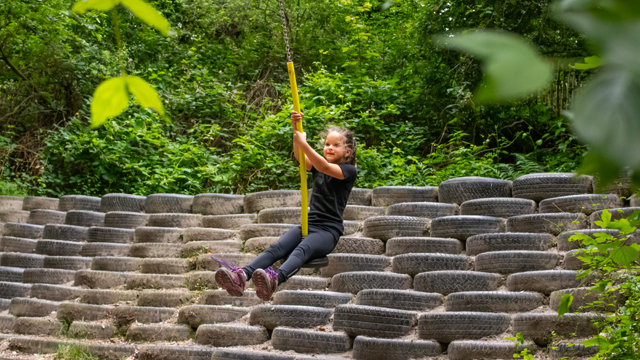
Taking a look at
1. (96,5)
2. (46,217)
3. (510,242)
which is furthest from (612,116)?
(46,217)

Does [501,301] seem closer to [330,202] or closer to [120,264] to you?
[330,202]

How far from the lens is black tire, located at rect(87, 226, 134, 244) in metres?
5.70

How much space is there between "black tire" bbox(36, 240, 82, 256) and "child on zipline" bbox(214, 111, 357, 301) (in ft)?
9.86

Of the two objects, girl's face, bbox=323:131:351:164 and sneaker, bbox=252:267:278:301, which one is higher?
girl's face, bbox=323:131:351:164

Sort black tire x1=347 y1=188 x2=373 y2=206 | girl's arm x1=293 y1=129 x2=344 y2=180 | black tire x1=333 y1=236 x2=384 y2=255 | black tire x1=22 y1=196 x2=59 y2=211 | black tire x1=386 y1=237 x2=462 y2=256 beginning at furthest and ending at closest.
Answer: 1. black tire x1=22 y1=196 x2=59 y2=211
2. black tire x1=347 y1=188 x2=373 y2=206
3. black tire x1=333 y1=236 x2=384 y2=255
4. black tire x1=386 y1=237 x2=462 y2=256
5. girl's arm x1=293 y1=129 x2=344 y2=180

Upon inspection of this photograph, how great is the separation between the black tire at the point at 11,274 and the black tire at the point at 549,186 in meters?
4.83

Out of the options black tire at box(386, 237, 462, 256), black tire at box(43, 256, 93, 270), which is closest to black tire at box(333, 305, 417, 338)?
black tire at box(386, 237, 462, 256)

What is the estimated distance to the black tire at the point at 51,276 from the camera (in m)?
5.27

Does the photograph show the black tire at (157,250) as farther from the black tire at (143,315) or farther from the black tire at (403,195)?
the black tire at (403,195)

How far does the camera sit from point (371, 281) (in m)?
4.23

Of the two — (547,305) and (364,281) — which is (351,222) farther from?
(547,305)

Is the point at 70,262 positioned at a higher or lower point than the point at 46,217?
lower

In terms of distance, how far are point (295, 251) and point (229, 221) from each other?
2.47m

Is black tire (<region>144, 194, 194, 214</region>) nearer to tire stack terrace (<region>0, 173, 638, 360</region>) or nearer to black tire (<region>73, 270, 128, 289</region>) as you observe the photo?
tire stack terrace (<region>0, 173, 638, 360</region>)
